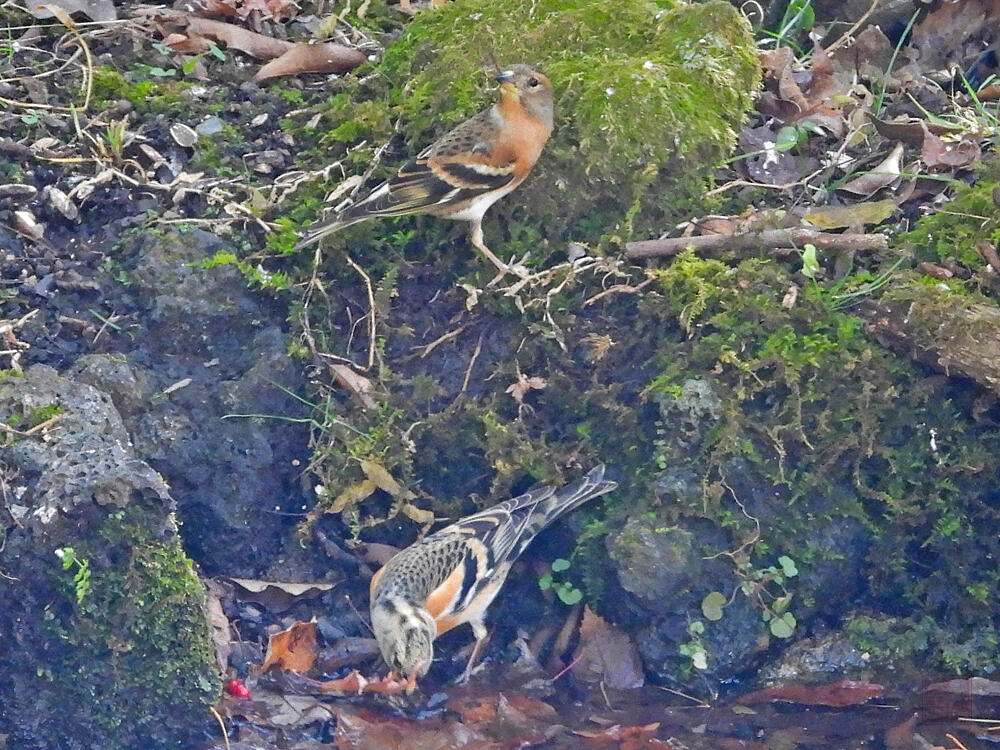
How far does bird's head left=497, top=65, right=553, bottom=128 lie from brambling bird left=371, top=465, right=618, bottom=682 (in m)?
1.82

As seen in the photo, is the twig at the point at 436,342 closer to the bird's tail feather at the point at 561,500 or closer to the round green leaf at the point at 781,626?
the bird's tail feather at the point at 561,500

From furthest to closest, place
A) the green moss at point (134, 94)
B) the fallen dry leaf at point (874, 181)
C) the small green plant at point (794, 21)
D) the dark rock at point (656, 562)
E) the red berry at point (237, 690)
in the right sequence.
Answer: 1. the small green plant at point (794, 21)
2. the green moss at point (134, 94)
3. the fallen dry leaf at point (874, 181)
4. the dark rock at point (656, 562)
5. the red berry at point (237, 690)

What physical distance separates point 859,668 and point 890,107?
3.32 m

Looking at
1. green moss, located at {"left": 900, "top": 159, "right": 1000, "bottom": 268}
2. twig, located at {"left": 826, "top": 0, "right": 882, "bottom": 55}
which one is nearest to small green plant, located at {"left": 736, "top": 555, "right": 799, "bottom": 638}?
green moss, located at {"left": 900, "top": 159, "right": 1000, "bottom": 268}

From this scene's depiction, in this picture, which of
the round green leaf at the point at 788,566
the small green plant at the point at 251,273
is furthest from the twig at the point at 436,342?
the round green leaf at the point at 788,566

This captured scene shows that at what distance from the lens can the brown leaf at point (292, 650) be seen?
4.88m

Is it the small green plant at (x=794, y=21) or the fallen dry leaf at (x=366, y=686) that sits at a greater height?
the small green plant at (x=794, y=21)

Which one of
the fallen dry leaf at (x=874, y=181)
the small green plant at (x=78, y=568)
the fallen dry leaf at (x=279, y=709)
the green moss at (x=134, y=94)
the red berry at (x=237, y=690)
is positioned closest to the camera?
the small green plant at (x=78, y=568)

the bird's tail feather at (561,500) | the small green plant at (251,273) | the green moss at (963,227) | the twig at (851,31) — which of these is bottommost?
the bird's tail feather at (561,500)

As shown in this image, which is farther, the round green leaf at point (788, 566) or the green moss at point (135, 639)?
the round green leaf at point (788, 566)

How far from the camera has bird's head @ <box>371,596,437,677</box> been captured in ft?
15.9

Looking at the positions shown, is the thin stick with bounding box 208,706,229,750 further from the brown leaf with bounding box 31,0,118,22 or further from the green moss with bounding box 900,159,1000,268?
the brown leaf with bounding box 31,0,118,22

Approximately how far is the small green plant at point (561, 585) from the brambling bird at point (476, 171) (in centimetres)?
143

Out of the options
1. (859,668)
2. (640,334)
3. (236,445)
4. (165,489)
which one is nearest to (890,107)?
(640,334)
